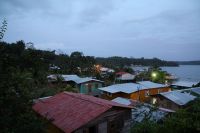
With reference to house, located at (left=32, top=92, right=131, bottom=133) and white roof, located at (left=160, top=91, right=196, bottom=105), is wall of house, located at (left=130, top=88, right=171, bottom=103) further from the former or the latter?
house, located at (left=32, top=92, right=131, bottom=133)

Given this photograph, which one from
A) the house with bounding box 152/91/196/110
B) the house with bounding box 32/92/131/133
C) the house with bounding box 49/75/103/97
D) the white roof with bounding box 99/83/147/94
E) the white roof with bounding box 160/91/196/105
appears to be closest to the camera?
the house with bounding box 32/92/131/133

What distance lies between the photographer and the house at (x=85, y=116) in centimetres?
1458

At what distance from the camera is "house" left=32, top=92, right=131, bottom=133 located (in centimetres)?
1458

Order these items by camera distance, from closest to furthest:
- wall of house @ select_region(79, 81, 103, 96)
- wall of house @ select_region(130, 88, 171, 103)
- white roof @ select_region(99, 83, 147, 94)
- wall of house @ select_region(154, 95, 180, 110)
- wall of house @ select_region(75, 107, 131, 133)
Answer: wall of house @ select_region(75, 107, 131, 133) < wall of house @ select_region(154, 95, 180, 110) < white roof @ select_region(99, 83, 147, 94) < wall of house @ select_region(130, 88, 171, 103) < wall of house @ select_region(79, 81, 103, 96)

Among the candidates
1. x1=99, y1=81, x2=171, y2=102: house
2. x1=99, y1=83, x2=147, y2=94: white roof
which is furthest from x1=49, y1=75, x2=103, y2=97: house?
x1=99, y1=83, x2=147, y2=94: white roof

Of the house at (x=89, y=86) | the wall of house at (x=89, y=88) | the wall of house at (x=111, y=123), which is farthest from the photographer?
the wall of house at (x=89, y=88)

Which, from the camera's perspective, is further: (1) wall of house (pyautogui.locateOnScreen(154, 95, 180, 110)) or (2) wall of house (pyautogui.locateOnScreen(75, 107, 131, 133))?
(1) wall of house (pyautogui.locateOnScreen(154, 95, 180, 110))

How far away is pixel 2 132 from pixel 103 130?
11198 mm

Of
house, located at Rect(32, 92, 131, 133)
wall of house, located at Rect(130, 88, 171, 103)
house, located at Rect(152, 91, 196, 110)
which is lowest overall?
wall of house, located at Rect(130, 88, 171, 103)

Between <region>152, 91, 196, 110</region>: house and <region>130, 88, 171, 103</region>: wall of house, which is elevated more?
<region>152, 91, 196, 110</region>: house

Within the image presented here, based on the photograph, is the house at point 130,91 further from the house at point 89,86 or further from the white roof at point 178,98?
the white roof at point 178,98

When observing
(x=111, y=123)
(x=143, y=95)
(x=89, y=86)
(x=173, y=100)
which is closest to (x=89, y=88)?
(x=89, y=86)

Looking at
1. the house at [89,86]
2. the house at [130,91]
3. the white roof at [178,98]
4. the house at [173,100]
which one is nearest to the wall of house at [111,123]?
the house at [173,100]

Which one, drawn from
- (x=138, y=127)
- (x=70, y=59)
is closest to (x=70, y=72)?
(x=70, y=59)
